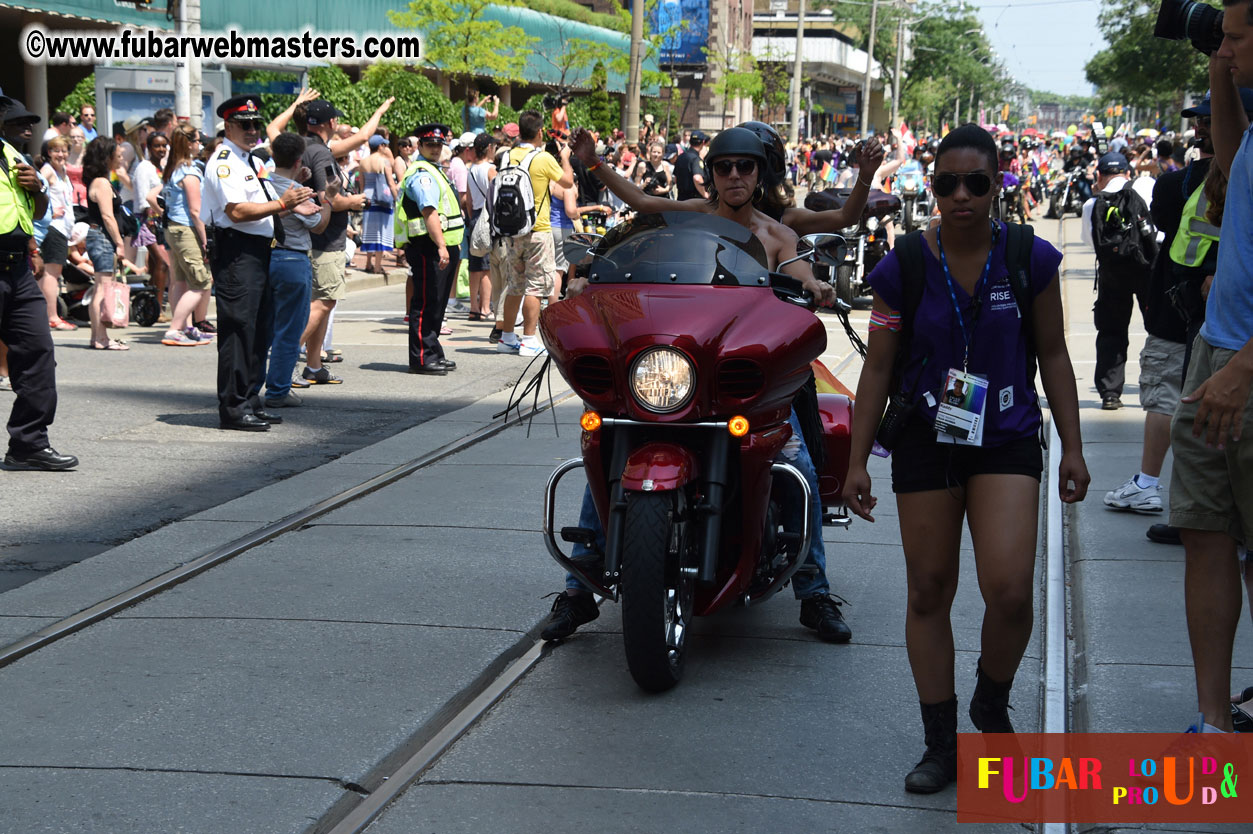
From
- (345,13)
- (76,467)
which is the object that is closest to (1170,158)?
(76,467)

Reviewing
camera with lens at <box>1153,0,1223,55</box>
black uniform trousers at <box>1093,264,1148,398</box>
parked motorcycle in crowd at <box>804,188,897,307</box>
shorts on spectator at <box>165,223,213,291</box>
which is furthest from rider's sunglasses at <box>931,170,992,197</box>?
parked motorcycle in crowd at <box>804,188,897,307</box>

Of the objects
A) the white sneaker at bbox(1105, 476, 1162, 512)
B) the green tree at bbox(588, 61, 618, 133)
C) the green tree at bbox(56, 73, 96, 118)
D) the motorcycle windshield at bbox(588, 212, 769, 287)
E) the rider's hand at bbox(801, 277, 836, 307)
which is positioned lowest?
the white sneaker at bbox(1105, 476, 1162, 512)

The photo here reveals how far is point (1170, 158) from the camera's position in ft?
41.6

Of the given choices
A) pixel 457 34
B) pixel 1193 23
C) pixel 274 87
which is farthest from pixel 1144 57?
pixel 1193 23

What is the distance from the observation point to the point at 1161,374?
23.1ft

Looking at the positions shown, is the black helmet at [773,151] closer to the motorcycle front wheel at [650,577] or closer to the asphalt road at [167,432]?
the motorcycle front wheel at [650,577]

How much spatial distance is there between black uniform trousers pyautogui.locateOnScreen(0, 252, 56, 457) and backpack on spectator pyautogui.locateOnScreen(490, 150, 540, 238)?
16.2ft

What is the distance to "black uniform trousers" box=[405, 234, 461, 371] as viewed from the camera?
1167cm

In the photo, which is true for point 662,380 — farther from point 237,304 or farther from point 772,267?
point 237,304

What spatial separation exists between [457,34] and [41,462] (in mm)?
24490

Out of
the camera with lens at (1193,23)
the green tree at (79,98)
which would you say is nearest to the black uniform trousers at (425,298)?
the camera with lens at (1193,23)

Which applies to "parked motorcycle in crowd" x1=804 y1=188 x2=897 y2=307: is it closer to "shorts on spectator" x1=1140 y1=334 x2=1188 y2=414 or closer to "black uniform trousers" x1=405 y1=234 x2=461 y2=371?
"black uniform trousers" x1=405 y1=234 x2=461 y2=371

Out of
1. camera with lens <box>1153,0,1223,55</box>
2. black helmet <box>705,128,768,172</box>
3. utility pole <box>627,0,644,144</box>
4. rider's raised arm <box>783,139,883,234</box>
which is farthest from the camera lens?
utility pole <box>627,0,644,144</box>

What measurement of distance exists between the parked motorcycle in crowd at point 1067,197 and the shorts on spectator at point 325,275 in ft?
99.0
